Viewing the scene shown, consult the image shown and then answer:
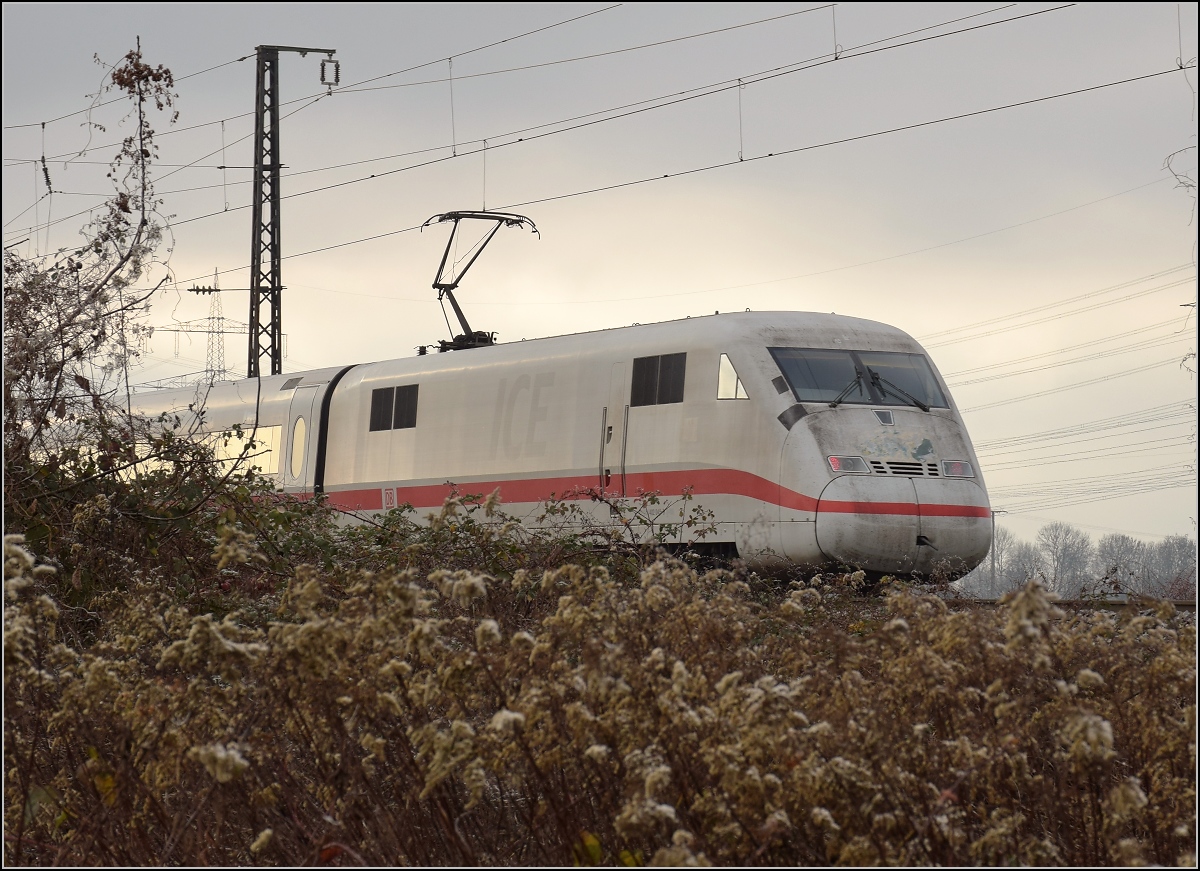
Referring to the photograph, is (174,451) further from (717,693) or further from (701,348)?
(701,348)

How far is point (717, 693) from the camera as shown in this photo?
468 centimetres

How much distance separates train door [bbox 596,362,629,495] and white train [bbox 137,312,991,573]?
0.07 feet

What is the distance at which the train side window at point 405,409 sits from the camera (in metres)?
17.3

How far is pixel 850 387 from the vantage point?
13.6m

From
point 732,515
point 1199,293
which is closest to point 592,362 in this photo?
point 732,515

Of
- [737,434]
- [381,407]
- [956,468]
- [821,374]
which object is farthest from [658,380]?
[381,407]

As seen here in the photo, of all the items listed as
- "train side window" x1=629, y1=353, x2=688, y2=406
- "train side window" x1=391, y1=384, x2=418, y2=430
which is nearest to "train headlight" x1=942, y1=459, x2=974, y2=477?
"train side window" x1=629, y1=353, x2=688, y2=406

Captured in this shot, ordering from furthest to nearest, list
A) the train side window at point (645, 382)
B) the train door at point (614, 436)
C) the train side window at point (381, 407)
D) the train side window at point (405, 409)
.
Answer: the train side window at point (381, 407) → the train side window at point (405, 409) → the train door at point (614, 436) → the train side window at point (645, 382)

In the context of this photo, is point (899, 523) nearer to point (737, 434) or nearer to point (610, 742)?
point (737, 434)

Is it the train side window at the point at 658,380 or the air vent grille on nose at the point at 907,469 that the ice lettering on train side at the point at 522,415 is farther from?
the air vent grille on nose at the point at 907,469

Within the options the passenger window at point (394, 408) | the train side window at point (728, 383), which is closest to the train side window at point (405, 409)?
the passenger window at point (394, 408)

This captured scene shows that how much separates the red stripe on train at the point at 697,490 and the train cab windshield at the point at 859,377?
40.2 inches

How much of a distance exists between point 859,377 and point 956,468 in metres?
1.36

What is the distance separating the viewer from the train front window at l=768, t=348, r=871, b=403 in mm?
13336
